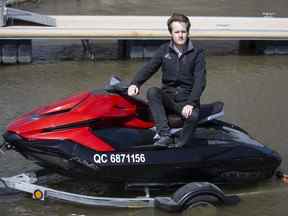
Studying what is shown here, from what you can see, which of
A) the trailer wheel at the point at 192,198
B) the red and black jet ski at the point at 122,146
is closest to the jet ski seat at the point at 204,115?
the red and black jet ski at the point at 122,146

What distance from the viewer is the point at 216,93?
8.64m

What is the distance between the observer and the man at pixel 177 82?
4.92 metres

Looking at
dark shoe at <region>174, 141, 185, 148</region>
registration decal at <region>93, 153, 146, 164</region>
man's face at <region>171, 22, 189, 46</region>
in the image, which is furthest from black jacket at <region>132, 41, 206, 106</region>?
registration decal at <region>93, 153, 146, 164</region>

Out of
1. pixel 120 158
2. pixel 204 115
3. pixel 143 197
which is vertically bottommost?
pixel 143 197

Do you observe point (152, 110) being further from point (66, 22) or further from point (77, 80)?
point (66, 22)

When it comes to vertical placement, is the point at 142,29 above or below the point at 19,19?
below

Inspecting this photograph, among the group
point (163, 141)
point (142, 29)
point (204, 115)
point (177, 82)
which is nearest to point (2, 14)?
point (142, 29)

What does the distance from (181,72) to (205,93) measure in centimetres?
360

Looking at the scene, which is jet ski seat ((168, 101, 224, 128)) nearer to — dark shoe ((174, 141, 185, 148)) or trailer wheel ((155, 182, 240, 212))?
dark shoe ((174, 141, 185, 148))

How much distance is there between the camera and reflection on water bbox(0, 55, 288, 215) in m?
5.21

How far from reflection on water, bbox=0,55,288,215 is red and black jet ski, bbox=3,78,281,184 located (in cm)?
33

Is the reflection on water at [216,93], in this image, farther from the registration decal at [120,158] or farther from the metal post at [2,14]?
the metal post at [2,14]

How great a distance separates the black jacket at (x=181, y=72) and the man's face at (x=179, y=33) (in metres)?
0.10

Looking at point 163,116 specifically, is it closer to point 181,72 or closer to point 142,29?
point 181,72
